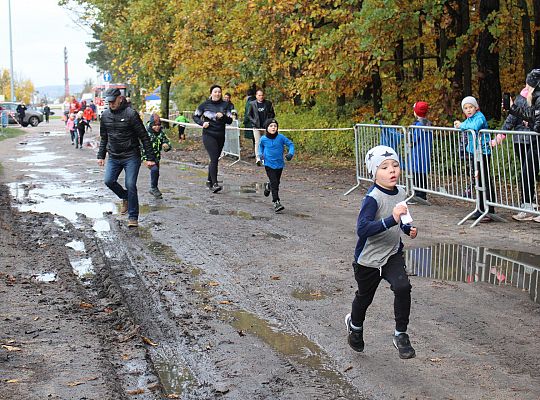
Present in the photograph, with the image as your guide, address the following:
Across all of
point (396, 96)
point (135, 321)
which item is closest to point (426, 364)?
point (135, 321)

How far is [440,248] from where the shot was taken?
10492mm

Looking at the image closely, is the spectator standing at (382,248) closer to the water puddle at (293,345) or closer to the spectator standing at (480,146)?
the water puddle at (293,345)

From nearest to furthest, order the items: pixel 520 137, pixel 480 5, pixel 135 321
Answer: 1. pixel 135 321
2. pixel 520 137
3. pixel 480 5

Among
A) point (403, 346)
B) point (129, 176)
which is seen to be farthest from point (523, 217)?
point (403, 346)

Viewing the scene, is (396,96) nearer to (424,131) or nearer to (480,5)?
(480,5)

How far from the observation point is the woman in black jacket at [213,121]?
660 inches

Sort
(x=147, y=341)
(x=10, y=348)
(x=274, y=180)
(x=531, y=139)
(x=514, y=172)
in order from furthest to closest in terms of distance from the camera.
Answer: (x=274, y=180)
(x=514, y=172)
(x=531, y=139)
(x=147, y=341)
(x=10, y=348)

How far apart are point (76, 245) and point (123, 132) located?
2.42m

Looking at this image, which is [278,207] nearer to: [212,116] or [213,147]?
[213,147]

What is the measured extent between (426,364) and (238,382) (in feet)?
4.37

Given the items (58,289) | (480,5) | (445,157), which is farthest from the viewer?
(480,5)

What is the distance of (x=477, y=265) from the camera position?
9.49m

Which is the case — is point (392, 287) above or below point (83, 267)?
above

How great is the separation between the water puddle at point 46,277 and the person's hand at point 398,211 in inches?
175
